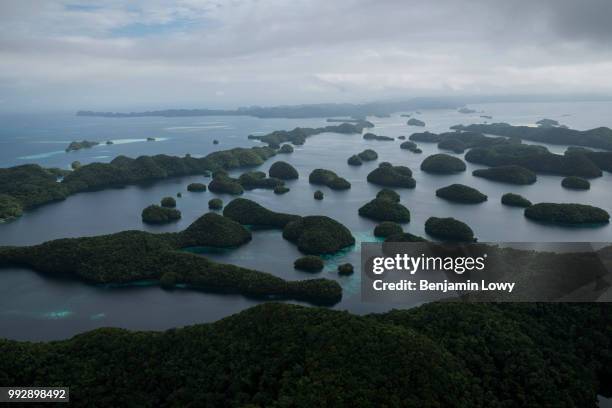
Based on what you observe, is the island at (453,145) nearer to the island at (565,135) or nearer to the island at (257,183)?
the island at (565,135)

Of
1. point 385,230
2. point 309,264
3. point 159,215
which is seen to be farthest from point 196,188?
point 309,264

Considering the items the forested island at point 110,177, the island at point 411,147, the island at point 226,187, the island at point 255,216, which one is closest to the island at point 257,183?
the forested island at point 110,177

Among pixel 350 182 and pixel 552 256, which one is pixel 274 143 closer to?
pixel 350 182

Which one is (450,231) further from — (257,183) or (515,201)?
(257,183)

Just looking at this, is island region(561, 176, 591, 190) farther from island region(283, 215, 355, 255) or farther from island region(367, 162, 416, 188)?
island region(283, 215, 355, 255)

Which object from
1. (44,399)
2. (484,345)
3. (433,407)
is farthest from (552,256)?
(44,399)
